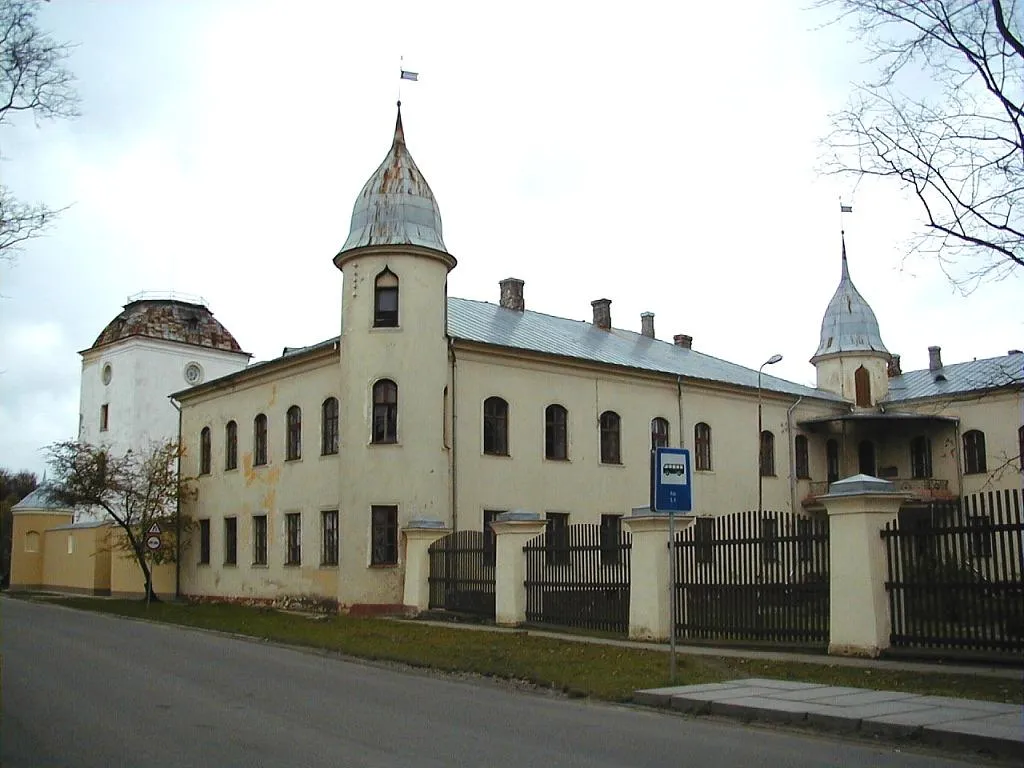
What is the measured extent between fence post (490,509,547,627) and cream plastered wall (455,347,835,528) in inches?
267

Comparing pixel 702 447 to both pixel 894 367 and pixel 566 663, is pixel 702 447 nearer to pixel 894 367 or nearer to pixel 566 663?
pixel 894 367

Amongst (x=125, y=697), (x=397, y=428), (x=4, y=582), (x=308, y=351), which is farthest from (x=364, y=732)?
(x=4, y=582)

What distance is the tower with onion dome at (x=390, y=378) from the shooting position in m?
27.3

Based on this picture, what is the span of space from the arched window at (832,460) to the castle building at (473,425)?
0.26ft

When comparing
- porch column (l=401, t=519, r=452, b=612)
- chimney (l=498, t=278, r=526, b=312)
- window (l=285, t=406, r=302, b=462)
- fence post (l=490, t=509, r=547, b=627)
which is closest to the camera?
fence post (l=490, t=509, r=547, b=627)

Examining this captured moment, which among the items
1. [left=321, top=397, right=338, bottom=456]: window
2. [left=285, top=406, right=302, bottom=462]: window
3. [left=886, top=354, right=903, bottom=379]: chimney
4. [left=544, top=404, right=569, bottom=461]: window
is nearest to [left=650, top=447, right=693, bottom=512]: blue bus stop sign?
[left=321, top=397, right=338, bottom=456]: window

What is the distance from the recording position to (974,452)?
42.0 meters

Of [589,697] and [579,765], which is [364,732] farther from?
[589,697]

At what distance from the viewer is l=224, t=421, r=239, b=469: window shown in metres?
35.4

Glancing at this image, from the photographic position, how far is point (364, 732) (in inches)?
373

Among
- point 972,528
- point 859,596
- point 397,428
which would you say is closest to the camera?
point 972,528

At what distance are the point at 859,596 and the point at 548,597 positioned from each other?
7532 mm

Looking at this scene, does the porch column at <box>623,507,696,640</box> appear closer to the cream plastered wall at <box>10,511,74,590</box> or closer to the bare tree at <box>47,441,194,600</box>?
the bare tree at <box>47,441,194,600</box>

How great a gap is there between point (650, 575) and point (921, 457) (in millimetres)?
28153
